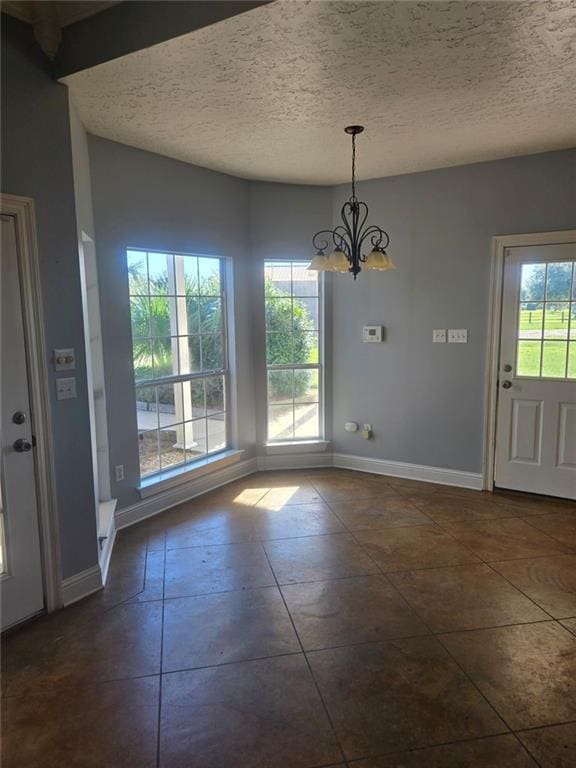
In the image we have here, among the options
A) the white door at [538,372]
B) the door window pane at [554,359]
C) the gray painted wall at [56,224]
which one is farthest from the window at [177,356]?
the door window pane at [554,359]

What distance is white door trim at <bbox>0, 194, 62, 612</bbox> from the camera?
2291 millimetres

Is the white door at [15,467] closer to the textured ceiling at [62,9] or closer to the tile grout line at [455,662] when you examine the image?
the textured ceiling at [62,9]

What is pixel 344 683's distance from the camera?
2.03 meters

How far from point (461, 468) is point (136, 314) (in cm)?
296

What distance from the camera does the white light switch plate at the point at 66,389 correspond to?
2.51 m

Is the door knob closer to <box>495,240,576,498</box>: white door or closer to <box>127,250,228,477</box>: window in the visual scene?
<box>127,250,228,477</box>: window

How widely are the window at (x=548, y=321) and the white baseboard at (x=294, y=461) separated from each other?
6.42 feet

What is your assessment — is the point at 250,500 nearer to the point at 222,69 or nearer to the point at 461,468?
the point at 461,468

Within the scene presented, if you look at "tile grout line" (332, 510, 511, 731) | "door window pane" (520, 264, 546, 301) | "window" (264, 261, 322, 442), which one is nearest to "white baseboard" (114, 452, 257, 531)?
"window" (264, 261, 322, 442)

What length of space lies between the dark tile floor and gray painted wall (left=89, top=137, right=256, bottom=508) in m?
0.80

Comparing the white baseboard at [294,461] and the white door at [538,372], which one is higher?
the white door at [538,372]

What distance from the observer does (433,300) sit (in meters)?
4.24

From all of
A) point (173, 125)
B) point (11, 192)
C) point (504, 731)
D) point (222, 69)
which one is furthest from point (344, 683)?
point (173, 125)

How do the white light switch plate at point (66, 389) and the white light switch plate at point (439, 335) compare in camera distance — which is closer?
the white light switch plate at point (66, 389)
